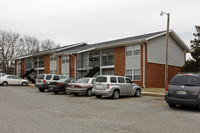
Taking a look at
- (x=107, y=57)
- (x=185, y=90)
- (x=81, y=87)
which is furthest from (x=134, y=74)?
(x=185, y=90)

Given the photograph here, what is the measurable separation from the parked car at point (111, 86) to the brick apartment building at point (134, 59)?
920cm

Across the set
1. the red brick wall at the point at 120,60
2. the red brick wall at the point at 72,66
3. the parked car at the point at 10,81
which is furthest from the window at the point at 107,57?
the parked car at the point at 10,81

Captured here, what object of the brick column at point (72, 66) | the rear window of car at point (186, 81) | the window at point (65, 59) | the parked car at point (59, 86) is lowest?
the parked car at point (59, 86)

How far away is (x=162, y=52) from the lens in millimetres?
27125

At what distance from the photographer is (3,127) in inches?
259

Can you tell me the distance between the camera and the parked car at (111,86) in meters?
14.7

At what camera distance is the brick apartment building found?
25094mm

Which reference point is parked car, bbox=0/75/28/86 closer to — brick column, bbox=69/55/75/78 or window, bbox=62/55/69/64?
brick column, bbox=69/55/75/78

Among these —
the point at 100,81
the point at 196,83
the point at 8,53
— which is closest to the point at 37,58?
the point at 8,53

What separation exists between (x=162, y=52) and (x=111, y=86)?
1431 centimetres

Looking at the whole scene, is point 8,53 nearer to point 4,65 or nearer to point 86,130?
point 4,65

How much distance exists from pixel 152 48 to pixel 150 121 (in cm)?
1875

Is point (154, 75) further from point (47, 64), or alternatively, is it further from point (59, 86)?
point (47, 64)

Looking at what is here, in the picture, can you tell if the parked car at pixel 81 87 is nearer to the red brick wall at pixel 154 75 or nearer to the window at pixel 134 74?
the window at pixel 134 74
